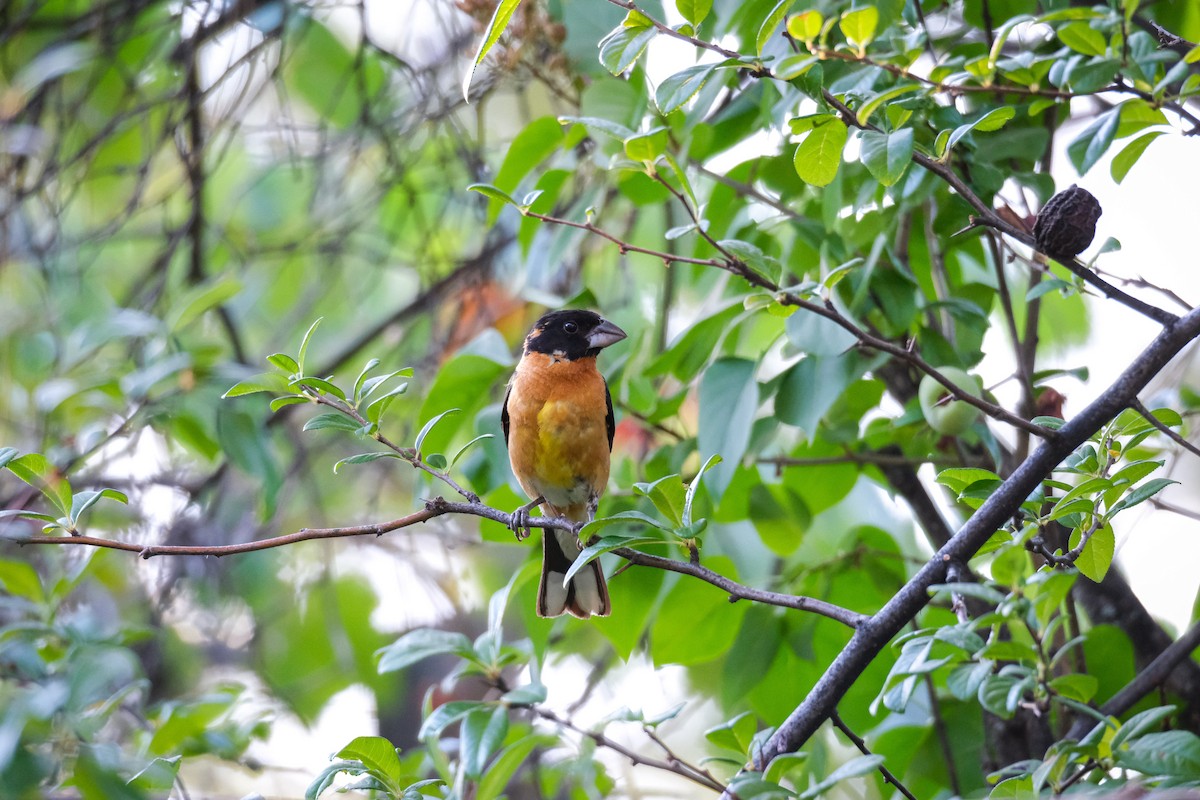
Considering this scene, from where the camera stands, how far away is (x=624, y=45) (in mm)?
2119

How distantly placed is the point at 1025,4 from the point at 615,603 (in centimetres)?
203

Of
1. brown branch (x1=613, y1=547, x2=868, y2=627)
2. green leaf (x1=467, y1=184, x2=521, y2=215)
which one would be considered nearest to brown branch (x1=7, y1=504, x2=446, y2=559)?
brown branch (x1=613, y1=547, x2=868, y2=627)

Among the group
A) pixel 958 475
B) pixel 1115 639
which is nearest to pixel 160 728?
pixel 958 475

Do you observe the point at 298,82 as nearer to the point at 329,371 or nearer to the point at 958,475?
the point at 329,371

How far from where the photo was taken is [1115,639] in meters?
2.92

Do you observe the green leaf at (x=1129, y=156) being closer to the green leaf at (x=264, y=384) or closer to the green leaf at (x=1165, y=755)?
the green leaf at (x=1165, y=755)

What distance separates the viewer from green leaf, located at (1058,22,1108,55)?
2070 millimetres

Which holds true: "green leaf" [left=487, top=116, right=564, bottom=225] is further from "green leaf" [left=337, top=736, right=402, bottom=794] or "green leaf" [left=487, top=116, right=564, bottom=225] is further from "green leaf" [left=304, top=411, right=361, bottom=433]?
"green leaf" [left=337, top=736, right=402, bottom=794]

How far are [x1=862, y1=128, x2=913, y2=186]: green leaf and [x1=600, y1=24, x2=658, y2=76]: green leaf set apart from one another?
47 cm

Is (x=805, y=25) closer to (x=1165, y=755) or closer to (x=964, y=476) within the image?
(x=964, y=476)

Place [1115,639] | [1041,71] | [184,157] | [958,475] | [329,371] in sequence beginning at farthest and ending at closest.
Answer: [329,371], [184,157], [1115,639], [1041,71], [958,475]

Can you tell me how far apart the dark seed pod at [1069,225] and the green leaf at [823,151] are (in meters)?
0.41

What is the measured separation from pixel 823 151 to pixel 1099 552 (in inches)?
35.7

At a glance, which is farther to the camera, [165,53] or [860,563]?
[165,53]
